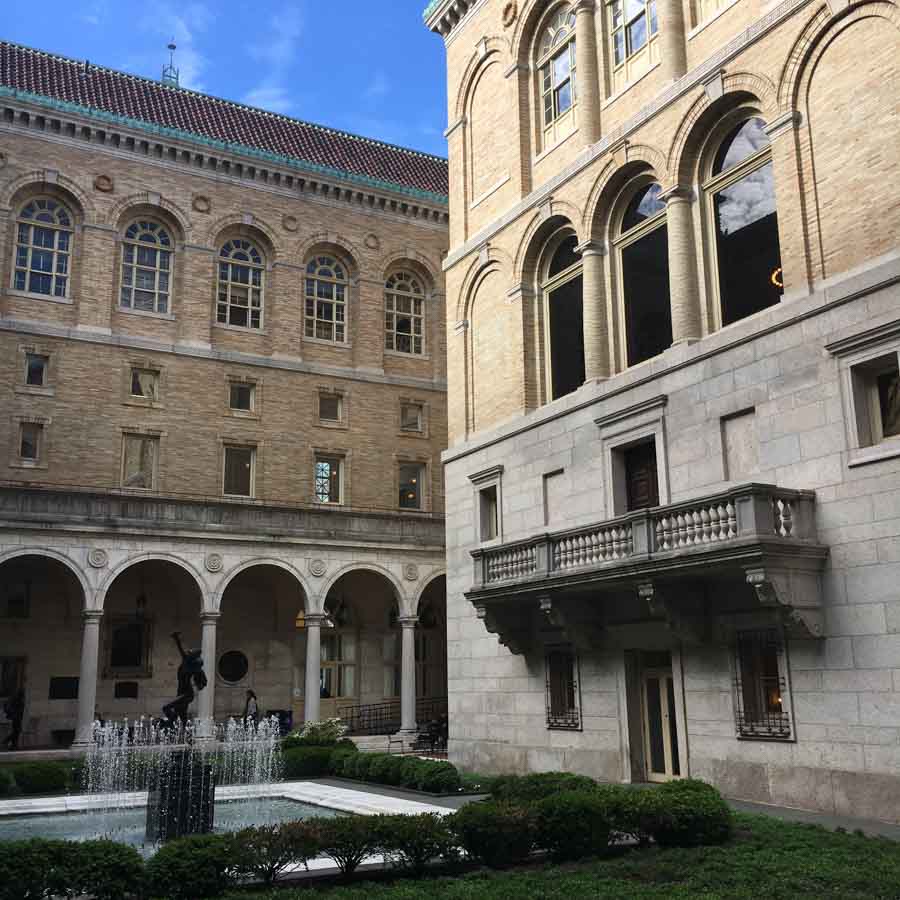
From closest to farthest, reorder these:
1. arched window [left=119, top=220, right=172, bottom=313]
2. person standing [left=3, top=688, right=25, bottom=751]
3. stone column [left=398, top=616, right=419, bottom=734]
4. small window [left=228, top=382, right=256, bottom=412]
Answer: person standing [left=3, top=688, right=25, bottom=751] < stone column [left=398, top=616, right=419, bottom=734] < arched window [left=119, top=220, right=172, bottom=313] < small window [left=228, top=382, right=256, bottom=412]

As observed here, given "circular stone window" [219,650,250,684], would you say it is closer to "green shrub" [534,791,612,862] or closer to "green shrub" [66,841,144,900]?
"green shrub" [534,791,612,862]

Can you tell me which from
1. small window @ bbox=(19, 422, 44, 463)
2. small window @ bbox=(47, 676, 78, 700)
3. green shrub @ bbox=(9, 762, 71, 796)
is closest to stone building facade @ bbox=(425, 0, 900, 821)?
green shrub @ bbox=(9, 762, 71, 796)

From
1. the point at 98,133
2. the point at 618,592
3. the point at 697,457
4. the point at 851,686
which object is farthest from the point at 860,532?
the point at 98,133

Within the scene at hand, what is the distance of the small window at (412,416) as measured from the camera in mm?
43906

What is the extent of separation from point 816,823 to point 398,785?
389 inches

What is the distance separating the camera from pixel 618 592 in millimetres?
21484

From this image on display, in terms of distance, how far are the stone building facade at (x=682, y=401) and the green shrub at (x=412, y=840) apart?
7245 millimetres

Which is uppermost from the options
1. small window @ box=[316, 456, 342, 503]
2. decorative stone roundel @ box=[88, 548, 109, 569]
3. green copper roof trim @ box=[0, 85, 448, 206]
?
green copper roof trim @ box=[0, 85, 448, 206]

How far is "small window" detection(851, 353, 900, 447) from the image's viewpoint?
16.9 m

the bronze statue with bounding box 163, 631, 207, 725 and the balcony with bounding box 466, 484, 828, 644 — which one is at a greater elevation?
the balcony with bounding box 466, 484, 828, 644

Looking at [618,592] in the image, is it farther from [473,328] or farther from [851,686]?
[473,328]

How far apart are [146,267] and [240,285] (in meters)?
3.67

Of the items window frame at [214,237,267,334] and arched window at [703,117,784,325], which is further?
window frame at [214,237,267,334]

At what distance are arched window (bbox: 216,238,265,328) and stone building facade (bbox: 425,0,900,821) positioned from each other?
1424cm
